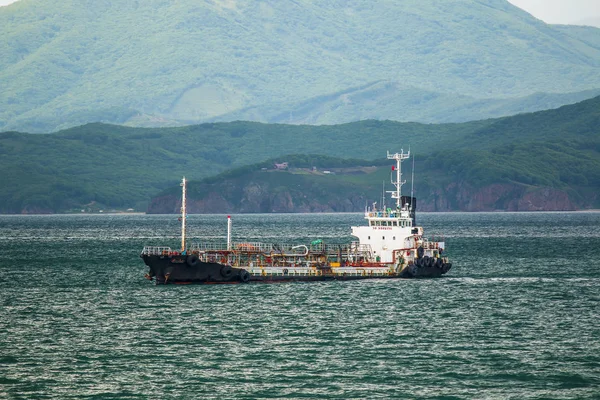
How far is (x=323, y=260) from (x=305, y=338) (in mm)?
35567

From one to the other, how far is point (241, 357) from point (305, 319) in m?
15.3

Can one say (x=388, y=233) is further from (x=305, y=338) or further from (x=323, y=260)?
(x=305, y=338)

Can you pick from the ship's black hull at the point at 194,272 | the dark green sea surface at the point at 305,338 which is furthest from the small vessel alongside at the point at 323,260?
the dark green sea surface at the point at 305,338

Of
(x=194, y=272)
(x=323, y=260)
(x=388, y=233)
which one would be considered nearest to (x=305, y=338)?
(x=194, y=272)

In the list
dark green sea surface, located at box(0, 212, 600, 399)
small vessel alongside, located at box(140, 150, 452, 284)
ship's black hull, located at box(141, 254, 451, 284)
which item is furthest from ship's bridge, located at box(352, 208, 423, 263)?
ship's black hull, located at box(141, 254, 451, 284)

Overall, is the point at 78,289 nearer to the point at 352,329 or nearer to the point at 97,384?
the point at 352,329

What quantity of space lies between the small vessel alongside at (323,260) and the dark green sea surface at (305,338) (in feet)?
6.00

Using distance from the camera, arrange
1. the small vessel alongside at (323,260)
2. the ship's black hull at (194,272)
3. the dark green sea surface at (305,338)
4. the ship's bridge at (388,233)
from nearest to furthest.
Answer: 1. the dark green sea surface at (305,338)
2. the ship's black hull at (194,272)
3. the small vessel alongside at (323,260)
4. the ship's bridge at (388,233)

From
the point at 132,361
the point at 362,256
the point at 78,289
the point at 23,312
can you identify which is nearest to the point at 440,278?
the point at 362,256

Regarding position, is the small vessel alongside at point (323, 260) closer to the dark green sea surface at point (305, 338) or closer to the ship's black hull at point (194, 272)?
the ship's black hull at point (194, 272)

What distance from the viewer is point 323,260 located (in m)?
103

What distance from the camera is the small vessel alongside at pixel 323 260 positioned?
96.7 metres

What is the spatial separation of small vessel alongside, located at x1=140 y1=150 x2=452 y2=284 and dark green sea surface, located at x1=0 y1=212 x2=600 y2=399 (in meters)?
1.83

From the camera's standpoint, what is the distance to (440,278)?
106812 mm
